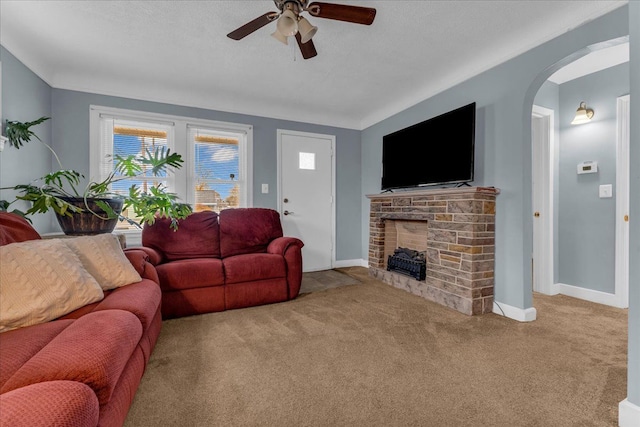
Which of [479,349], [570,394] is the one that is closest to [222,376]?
[479,349]

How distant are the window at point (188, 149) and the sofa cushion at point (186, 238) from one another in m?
0.77

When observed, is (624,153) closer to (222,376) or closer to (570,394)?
(570,394)

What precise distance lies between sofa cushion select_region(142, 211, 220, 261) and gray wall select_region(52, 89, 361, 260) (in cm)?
100

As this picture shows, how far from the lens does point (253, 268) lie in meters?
2.75

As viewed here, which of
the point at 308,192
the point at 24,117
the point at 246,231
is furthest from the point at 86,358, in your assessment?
the point at 308,192

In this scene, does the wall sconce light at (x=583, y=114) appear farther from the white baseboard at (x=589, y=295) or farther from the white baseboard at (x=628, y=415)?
the white baseboard at (x=628, y=415)

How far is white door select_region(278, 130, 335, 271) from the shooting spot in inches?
166

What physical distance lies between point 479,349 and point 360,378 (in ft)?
2.97

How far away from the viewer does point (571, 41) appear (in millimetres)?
2133

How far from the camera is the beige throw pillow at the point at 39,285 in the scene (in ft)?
3.98

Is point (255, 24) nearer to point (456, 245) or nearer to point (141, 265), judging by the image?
point (141, 265)

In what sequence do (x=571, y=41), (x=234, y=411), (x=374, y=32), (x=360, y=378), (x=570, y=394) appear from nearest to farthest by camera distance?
(x=234, y=411) → (x=570, y=394) → (x=360, y=378) → (x=571, y=41) → (x=374, y=32)

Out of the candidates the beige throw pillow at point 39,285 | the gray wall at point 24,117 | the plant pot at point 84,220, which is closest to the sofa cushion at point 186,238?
the plant pot at point 84,220

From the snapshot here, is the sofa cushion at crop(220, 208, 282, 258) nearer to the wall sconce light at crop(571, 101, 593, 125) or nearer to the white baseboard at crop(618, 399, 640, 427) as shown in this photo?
the white baseboard at crop(618, 399, 640, 427)
